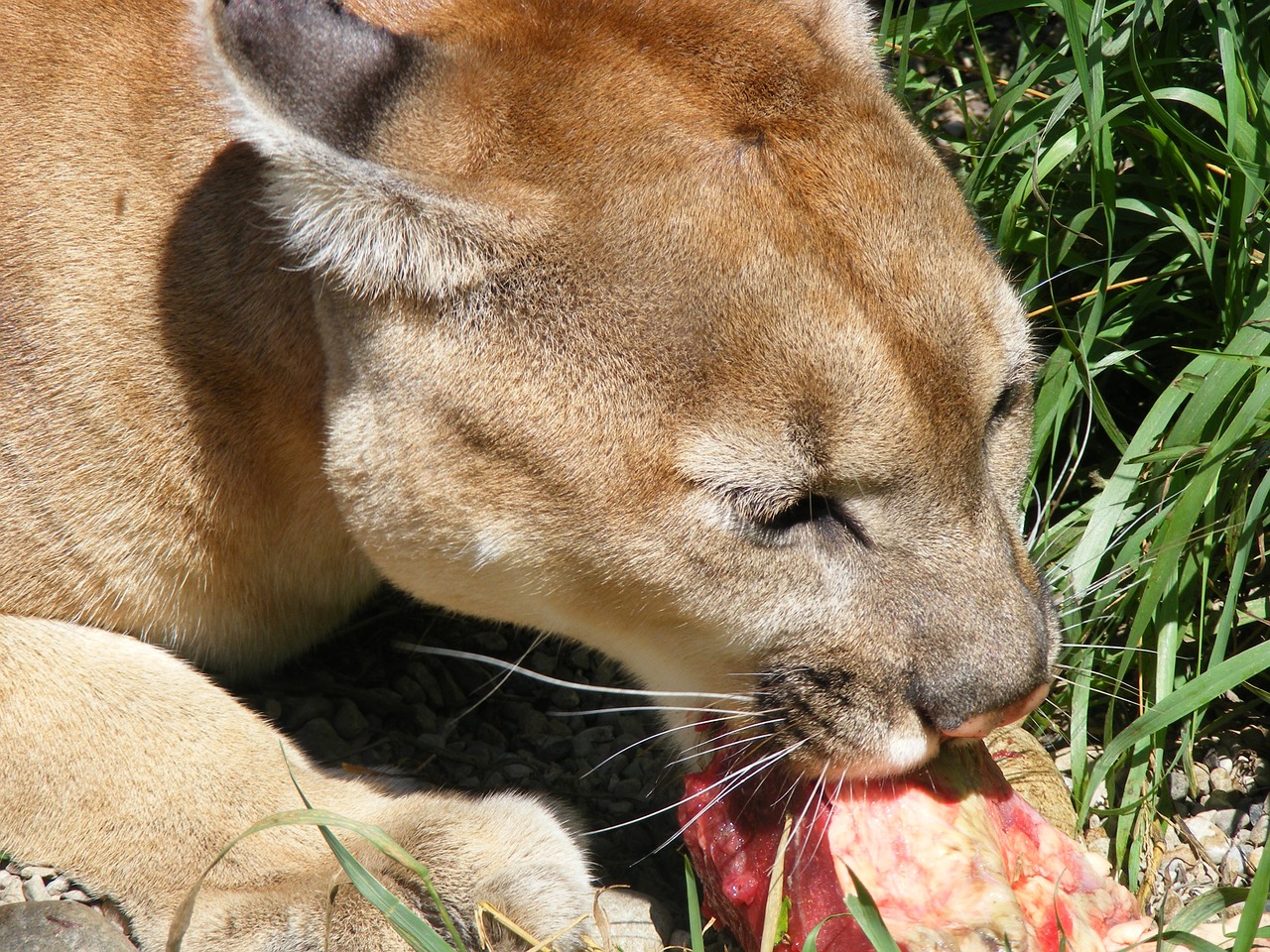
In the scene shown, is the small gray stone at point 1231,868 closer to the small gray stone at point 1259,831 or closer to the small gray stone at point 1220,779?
the small gray stone at point 1259,831

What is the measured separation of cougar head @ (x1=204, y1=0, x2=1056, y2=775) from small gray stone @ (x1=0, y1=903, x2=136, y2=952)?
106cm

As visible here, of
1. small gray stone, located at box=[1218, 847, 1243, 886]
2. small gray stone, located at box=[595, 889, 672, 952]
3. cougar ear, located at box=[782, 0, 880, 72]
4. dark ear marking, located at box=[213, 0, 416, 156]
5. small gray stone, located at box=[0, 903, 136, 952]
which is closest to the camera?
dark ear marking, located at box=[213, 0, 416, 156]

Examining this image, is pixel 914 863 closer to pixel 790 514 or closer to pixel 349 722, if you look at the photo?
pixel 790 514

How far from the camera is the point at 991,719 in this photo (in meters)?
2.61

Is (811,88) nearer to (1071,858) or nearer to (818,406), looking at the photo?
(818,406)

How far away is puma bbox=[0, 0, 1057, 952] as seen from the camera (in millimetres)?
2545

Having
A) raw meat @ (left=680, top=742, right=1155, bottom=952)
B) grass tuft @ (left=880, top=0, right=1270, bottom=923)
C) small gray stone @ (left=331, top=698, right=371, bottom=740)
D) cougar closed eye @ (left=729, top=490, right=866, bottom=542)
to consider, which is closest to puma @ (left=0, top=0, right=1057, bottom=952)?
cougar closed eye @ (left=729, top=490, right=866, bottom=542)

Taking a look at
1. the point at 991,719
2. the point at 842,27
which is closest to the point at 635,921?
the point at 991,719

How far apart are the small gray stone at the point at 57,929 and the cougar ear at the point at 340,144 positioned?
138 centimetres

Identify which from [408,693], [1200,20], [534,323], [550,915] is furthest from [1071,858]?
[1200,20]

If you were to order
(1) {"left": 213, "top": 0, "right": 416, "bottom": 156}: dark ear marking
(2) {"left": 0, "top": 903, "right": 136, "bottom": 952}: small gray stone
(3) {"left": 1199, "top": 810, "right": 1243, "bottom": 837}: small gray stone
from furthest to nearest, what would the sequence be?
(3) {"left": 1199, "top": 810, "right": 1243, "bottom": 837}: small gray stone < (2) {"left": 0, "top": 903, "right": 136, "bottom": 952}: small gray stone < (1) {"left": 213, "top": 0, "right": 416, "bottom": 156}: dark ear marking

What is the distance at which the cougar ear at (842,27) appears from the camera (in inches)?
119

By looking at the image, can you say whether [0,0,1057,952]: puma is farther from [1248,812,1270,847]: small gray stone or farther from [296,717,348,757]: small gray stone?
[1248,812,1270,847]: small gray stone

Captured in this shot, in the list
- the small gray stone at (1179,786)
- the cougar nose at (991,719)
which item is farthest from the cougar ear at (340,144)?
the small gray stone at (1179,786)
